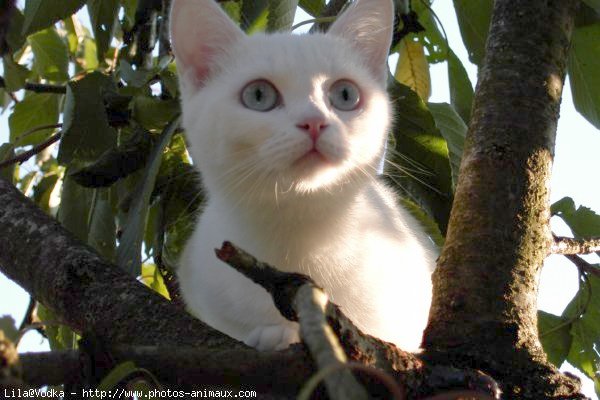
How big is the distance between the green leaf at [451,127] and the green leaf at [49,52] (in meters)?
1.52

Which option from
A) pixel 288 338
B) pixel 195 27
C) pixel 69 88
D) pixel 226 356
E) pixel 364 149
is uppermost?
pixel 195 27

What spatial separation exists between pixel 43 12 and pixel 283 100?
79 cm

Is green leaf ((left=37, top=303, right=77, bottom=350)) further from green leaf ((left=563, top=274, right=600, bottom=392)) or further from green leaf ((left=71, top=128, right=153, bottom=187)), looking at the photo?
green leaf ((left=563, top=274, right=600, bottom=392))

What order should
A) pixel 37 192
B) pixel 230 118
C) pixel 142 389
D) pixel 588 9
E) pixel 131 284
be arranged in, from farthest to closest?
pixel 37 192
pixel 588 9
pixel 230 118
pixel 131 284
pixel 142 389

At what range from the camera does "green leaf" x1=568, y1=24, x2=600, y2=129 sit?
8.30 feet

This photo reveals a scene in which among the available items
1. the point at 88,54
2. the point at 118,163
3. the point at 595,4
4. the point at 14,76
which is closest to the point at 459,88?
the point at 595,4

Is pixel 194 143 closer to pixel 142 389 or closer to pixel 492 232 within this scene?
pixel 492 232

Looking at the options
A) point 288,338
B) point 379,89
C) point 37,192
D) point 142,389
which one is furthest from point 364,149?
point 37,192

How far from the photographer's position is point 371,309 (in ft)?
7.13

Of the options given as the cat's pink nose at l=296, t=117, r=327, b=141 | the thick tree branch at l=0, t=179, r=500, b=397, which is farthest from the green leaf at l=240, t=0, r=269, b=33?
the thick tree branch at l=0, t=179, r=500, b=397

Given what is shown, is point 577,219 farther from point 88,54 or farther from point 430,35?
point 88,54

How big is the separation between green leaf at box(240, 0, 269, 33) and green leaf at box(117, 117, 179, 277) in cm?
59

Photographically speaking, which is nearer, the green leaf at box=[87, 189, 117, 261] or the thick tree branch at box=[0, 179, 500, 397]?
the thick tree branch at box=[0, 179, 500, 397]

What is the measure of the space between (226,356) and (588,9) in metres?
1.92
